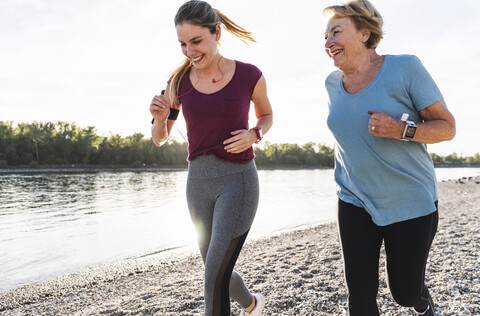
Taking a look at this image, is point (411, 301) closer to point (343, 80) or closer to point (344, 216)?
point (344, 216)

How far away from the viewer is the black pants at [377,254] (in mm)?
2047

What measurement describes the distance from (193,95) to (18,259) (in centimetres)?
1100

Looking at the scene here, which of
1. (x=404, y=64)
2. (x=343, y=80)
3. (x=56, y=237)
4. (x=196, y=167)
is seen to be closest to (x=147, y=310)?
(x=196, y=167)

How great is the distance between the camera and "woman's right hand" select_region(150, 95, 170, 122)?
2.45 metres

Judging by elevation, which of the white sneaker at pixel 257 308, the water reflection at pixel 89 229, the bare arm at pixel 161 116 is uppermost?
the bare arm at pixel 161 116

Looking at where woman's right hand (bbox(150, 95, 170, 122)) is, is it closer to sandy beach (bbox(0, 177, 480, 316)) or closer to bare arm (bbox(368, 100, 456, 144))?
bare arm (bbox(368, 100, 456, 144))

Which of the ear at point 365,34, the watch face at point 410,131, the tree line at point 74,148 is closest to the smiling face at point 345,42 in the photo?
the ear at point 365,34

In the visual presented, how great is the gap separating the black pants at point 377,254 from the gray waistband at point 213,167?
0.76 m

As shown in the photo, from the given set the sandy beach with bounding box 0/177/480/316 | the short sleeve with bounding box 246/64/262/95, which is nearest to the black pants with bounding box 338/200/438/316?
the short sleeve with bounding box 246/64/262/95

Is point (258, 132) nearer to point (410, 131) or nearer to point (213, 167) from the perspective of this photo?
point (213, 167)

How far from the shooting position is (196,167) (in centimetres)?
231

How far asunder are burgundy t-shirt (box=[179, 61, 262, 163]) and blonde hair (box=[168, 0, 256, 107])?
0.62 feet

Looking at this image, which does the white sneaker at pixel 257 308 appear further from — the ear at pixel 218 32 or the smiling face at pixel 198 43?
the ear at pixel 218 32

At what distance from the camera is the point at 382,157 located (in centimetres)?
207
